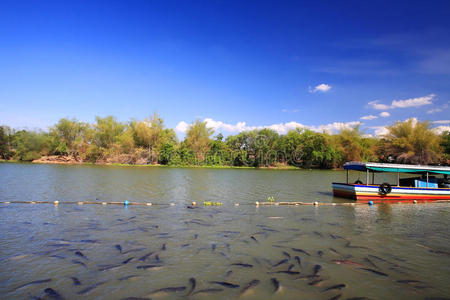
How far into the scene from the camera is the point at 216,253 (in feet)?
25.4

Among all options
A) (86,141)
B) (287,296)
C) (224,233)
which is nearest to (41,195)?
(224,233)

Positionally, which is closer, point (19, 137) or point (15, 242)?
point (15, 242)

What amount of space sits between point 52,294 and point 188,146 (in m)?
62.6

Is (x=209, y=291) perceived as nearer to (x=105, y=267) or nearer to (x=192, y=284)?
(x=192, y=284)

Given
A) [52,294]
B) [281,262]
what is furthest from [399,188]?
[52,294]

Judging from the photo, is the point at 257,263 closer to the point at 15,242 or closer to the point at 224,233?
the point at 224,233

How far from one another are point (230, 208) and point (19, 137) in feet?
240

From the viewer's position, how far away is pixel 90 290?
5539 mm

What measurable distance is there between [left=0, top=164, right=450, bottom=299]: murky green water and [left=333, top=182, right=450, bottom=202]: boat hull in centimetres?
409

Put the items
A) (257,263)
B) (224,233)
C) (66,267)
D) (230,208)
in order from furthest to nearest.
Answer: (230,208) < (224,233) < (257,263) < (66,267)

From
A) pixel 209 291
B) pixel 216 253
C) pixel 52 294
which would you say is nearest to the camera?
pixel 52 294

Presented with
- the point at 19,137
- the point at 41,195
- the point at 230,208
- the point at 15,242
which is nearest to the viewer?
the point at 15,242

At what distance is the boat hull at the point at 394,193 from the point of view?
58.2 feet

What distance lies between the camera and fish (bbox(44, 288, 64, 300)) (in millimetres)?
5223
